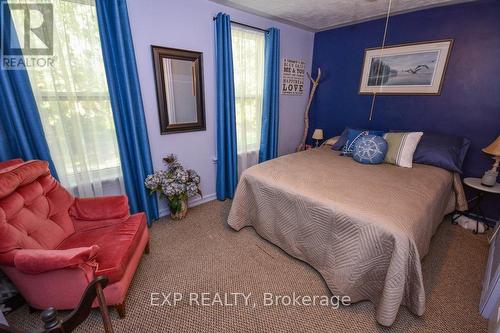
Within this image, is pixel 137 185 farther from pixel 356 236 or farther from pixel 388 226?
pixel 388 226

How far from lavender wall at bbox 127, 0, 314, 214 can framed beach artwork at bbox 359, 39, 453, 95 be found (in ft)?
3.69

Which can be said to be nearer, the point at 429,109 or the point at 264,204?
the point at 264,204

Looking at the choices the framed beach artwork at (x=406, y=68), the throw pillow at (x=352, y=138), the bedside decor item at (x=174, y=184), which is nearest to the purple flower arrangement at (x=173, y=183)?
the bedside decor item at (x=174, y=184)

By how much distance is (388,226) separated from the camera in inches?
51.9

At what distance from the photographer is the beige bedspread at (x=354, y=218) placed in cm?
132

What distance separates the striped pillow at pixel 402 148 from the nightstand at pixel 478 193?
1.94 feet

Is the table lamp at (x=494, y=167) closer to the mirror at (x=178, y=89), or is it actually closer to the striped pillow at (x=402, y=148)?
the striped pillow at (x=402, y=148)

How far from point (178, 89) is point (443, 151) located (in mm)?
2856

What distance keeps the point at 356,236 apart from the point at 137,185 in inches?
79.3

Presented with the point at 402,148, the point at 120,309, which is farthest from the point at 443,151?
the point at 120,309

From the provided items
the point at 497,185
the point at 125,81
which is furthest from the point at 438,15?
the point at 125,81

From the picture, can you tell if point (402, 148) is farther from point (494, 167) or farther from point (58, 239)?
point (58, 239)

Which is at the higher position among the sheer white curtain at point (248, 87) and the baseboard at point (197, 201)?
the sheer white curtain at point (248, 87)

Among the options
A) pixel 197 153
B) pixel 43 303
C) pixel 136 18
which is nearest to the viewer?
pixel 43 303
